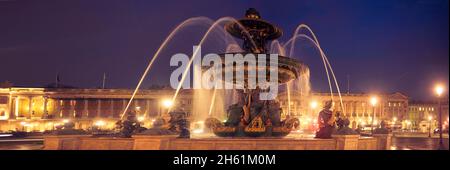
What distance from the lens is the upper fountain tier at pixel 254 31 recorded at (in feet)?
47.9

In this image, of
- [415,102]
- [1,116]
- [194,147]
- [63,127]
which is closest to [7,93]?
[1,116]

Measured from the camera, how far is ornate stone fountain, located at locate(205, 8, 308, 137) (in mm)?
13156

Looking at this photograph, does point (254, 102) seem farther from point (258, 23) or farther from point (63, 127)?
point (63, 127)

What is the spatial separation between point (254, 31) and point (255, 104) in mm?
3992

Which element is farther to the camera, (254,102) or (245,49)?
(245,49)

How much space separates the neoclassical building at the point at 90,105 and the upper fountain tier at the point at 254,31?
59.5 meters

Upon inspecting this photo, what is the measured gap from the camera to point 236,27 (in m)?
15.0

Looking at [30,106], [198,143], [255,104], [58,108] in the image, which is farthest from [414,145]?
[30,106]

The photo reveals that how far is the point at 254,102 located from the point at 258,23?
4085 mm

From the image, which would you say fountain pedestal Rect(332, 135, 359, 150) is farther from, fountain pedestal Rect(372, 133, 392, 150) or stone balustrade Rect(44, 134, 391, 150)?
fountain pedestal Rect(372, 133, 392, 150)

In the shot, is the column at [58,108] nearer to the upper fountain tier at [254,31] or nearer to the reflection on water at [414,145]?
the upper fountain tier at [254,31]

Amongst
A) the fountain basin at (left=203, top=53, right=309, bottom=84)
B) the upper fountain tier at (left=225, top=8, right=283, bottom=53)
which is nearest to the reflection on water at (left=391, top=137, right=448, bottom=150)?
the fountain basin at (left=203, top=53, right=309, bottom=84)

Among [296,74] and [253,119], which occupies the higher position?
[296,74]

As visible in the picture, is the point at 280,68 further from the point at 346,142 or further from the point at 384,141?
the point at 384,141
